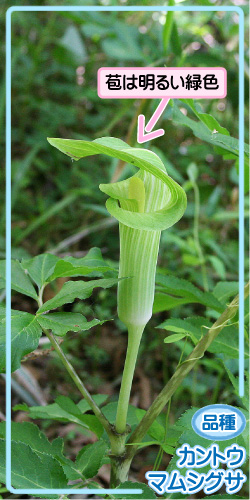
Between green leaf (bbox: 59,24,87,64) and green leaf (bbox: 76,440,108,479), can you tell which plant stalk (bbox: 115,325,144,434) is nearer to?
green leaf (bbox: 76,440,108,479)

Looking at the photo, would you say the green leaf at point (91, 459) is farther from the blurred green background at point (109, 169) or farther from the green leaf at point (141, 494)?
the blurred green background at point (109, 169)

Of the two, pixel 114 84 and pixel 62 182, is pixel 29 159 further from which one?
pixel 114 84

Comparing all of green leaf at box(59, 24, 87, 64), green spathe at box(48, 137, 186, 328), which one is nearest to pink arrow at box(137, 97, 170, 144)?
green spathe at box(48, 137, 186, 328)

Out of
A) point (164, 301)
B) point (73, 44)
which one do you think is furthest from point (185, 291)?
point (73, 44)

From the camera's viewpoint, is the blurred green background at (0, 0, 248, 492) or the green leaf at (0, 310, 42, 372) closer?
the green leaf at (0, 310, 42, 372)

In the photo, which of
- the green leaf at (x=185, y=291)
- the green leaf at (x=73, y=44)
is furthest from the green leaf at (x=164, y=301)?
the green leaf at (x=73, y=44)

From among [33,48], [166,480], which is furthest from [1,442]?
[33,48]
